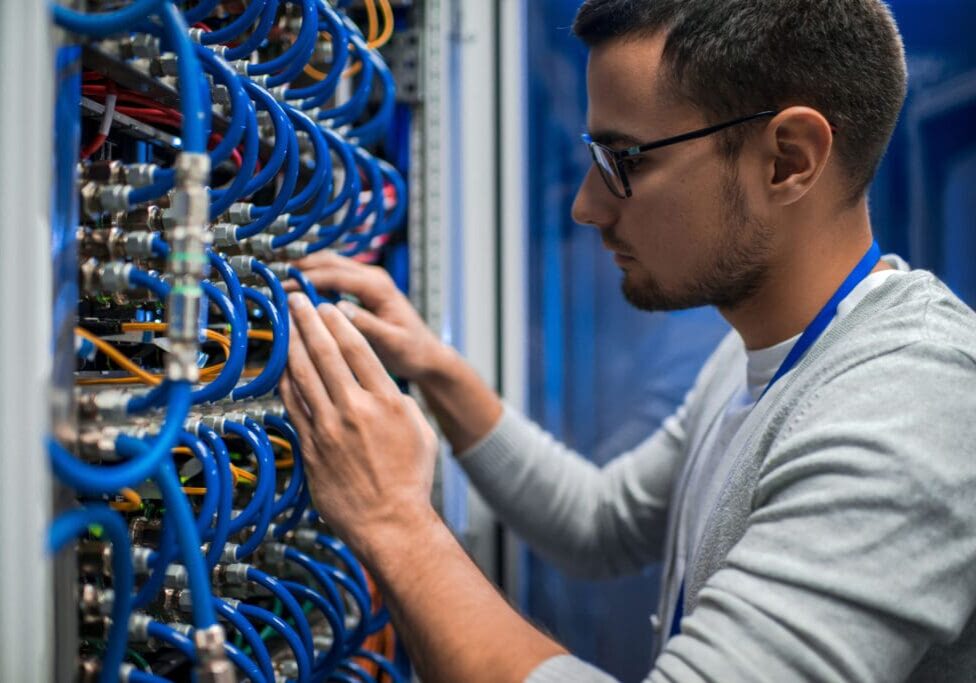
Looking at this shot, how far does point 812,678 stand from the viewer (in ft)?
2.08

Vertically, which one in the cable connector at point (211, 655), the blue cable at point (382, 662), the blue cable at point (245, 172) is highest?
the blue cable at point (245, 172)

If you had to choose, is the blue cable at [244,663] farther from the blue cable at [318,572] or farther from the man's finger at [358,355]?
the man's finger at [358,355]

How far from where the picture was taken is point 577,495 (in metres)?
1.38

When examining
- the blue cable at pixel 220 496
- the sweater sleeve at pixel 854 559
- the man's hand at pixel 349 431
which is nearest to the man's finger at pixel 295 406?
the man's hand at pixel 349 431

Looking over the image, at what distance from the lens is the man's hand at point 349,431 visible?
81cm

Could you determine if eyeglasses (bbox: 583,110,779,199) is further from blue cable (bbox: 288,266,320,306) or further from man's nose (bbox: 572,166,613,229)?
blue cable (bbox: 288,266,320,306)

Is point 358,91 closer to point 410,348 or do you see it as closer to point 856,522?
point 410,348

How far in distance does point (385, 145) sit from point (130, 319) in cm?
70

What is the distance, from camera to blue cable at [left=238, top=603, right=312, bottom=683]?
0.81 m

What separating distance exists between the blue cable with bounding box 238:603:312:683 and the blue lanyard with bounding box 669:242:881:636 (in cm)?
45

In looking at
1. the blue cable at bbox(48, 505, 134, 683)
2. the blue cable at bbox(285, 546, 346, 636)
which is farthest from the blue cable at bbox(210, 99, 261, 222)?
the blue cable at bbox(285, 546, 346, 636)

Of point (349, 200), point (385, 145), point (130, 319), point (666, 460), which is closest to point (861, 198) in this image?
point (666, 460)

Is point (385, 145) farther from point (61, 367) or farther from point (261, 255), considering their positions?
point (61, 367)

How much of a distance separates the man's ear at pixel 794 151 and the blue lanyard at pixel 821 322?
0.12 m
